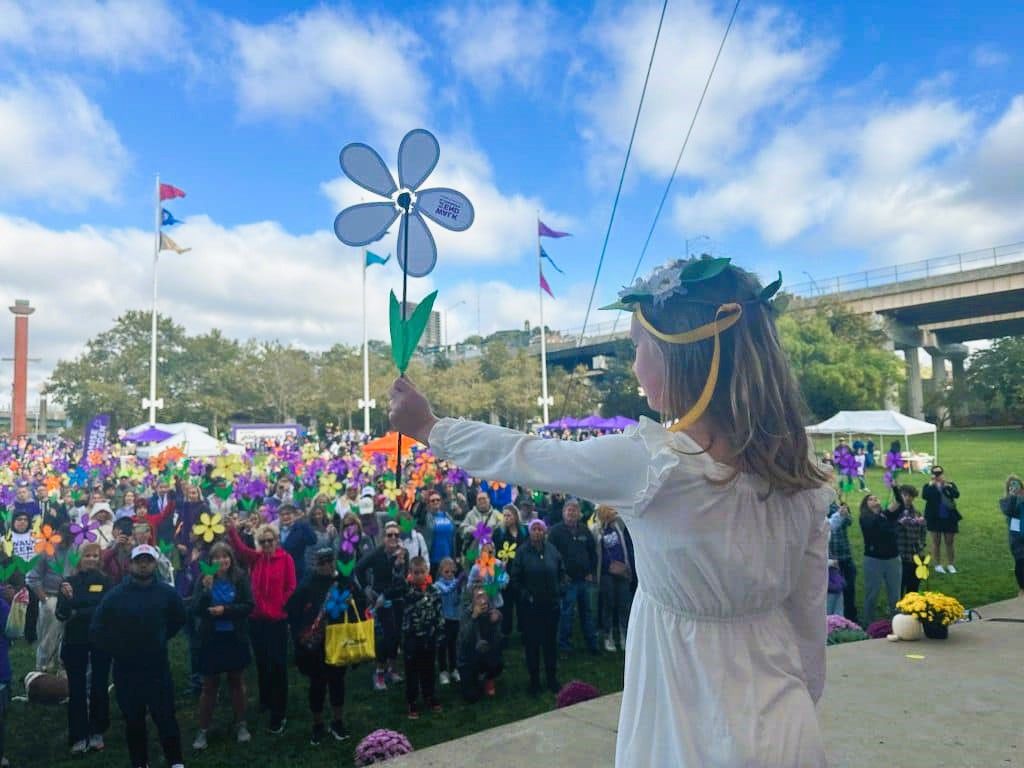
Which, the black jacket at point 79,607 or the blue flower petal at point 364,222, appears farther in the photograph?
Result: the black jacket at point 79,607

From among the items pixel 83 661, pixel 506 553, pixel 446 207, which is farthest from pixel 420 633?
pixel 446 207

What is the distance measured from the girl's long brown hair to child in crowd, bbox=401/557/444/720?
5.34 meters

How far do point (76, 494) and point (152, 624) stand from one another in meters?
8.08

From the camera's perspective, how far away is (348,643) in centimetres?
557

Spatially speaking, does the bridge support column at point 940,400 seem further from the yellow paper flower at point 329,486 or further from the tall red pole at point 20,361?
the tall red pole at point 20,361

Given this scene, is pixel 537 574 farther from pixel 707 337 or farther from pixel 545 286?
pixel 545 286

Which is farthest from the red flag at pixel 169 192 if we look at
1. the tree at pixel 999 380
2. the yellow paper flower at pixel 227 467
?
the tree at pixel 999 380

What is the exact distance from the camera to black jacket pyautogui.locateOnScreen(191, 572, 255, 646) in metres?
5.43

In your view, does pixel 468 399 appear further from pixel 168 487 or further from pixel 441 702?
pixel 441 702

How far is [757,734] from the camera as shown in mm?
1240

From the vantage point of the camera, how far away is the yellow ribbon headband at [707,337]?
1311 millimetres

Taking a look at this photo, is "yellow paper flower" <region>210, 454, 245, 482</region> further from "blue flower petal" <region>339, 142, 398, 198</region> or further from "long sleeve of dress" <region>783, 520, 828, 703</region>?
"long sleeve of dress" <region>783, 520, 828, 703</region>

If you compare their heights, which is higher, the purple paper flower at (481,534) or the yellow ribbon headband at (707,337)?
the yellow ribbon headband at (707,337)

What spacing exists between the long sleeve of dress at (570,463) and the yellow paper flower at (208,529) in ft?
19.0
